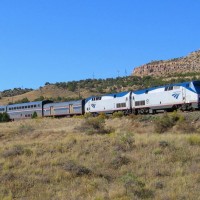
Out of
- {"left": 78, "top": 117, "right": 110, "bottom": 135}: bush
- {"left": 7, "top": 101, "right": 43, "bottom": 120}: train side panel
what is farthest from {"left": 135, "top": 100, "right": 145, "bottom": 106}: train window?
{"left": 7, "top": 101, "right": 43, "bottom": 120}: train side panel

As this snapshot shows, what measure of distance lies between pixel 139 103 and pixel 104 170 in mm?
30081

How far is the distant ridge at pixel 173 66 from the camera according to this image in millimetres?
138875

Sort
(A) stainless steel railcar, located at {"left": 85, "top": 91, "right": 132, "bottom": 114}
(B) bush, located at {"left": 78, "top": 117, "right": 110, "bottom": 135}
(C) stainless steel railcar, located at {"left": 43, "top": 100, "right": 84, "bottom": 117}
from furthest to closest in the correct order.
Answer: (C) stainless steel railcar, located at {"left": 43, "top": 100, "right": 84, "bottom": 117}
(A) stainless steel railcar, located at {"left": 85, "top": 91, "right": 132, "bottom": 114}
(B) bush, located at {"left": 78, "top": 117, "right": 110, "bottom": 135}

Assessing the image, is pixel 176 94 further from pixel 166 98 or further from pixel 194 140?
pixel 194 140

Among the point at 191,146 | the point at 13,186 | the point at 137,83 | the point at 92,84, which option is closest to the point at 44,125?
the point at 191,146

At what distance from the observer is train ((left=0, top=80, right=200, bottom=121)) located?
4188 cm

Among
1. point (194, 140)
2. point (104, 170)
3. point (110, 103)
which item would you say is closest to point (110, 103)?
point (110, 103)

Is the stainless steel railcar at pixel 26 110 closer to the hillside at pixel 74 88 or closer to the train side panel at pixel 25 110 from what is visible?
the train side panel at pixel 25 110

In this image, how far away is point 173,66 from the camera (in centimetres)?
15000

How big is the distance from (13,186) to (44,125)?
3460 cm

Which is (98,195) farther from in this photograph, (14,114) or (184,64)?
(184,64)

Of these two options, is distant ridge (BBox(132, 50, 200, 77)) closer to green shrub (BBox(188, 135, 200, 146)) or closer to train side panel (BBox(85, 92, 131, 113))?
train side panel (BBox(85, 92, 131, 113))

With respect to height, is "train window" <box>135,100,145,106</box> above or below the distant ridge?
below

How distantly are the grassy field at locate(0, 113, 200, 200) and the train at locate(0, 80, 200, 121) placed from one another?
15.6m
